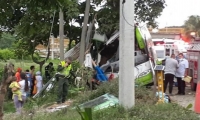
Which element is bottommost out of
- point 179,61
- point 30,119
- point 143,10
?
point 30,119

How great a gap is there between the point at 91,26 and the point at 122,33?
11448 millimetres

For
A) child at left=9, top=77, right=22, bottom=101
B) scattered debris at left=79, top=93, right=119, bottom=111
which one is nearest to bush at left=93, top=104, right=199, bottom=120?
scattered debris at left=79, top=93, right=119, bottom=111

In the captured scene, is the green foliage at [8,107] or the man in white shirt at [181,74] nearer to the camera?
the green foliage at [8,107]

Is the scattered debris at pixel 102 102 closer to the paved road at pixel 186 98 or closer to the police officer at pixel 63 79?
the police officer at pixel 63 79

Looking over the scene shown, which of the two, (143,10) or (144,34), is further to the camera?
(143,10)

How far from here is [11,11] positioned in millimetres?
5699

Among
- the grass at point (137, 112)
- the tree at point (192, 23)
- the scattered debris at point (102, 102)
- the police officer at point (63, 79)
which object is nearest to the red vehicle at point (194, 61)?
the grass at point (137, 112)

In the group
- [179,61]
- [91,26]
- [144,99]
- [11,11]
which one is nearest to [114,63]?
[91,26]

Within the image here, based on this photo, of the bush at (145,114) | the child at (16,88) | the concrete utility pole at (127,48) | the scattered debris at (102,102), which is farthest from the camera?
the child at (16,88)

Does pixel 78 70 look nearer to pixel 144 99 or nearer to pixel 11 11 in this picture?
pixel 144 99

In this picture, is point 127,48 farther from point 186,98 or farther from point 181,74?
point 181,74

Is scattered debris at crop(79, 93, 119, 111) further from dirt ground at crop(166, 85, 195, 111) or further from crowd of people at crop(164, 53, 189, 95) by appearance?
crowd of people at crop(164, 53, 189, 95)

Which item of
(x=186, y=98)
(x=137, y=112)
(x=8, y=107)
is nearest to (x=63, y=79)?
(x=8, y=107)

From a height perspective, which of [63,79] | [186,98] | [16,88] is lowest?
[186,98]
